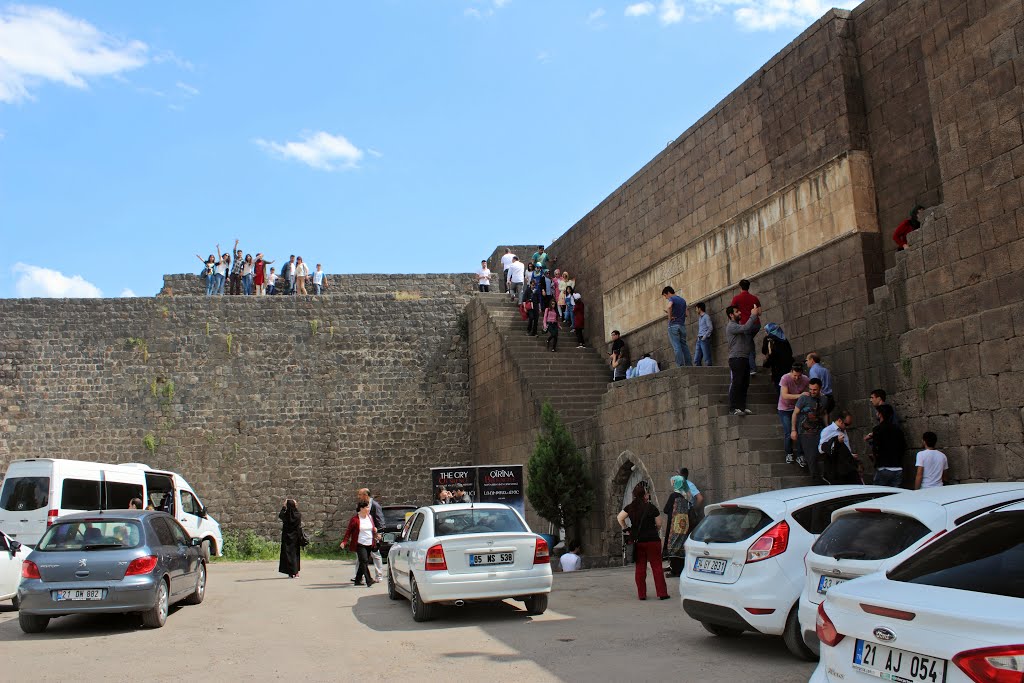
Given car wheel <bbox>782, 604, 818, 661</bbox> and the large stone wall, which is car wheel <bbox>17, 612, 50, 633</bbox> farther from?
the large stone wall

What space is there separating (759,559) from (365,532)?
316 inches

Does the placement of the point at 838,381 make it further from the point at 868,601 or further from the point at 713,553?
the point at 868,601

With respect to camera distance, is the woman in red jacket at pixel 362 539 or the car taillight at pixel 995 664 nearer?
the car taillight at pixel 995 664

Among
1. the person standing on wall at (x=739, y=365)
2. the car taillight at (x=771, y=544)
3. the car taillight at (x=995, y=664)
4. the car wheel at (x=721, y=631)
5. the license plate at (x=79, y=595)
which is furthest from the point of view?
the person standing on wall at (x=739, y=365)

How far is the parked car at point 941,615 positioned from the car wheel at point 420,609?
5722mm

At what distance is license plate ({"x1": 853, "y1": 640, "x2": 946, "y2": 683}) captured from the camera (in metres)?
3.30

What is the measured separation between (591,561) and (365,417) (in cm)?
949

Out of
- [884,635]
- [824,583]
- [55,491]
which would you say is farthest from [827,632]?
[55,491]

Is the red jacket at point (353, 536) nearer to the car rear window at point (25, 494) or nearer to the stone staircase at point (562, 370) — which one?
the car rear window at point (25, 494)

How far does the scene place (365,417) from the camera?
23.0 m

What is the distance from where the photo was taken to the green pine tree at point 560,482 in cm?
1564

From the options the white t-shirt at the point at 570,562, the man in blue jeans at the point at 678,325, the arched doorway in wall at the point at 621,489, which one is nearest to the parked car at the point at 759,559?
the arched doorway in wall at the point at 621,489

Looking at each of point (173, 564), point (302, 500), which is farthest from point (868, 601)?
point (302, 500)

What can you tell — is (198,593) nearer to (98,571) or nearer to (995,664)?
(98,571)
